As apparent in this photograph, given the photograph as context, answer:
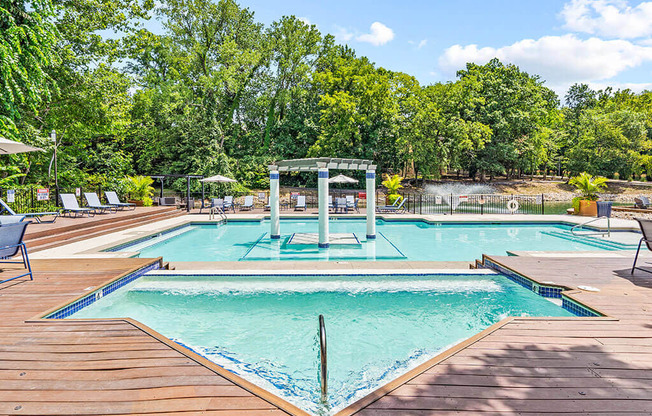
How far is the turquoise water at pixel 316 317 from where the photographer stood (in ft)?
11.3

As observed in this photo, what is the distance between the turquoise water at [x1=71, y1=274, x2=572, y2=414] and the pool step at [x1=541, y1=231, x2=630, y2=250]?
16.7 ft

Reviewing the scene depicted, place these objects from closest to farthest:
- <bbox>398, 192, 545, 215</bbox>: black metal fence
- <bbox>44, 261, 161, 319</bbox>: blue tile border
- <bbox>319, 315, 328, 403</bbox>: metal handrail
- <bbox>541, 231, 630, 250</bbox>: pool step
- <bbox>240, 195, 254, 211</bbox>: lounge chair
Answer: <bbox>319, 315, 328, 403</bbox>: metal handrail, <bbox>44, 261, 161, 319</bbox>: blue tile border, <bbox>541, 231, 630, 250</bbox>: pool step, <bbox>398, 192, 545, 215</bbox>: black metal fence, <bbox>240, 195, 254, 211</bbox>: lounge chair

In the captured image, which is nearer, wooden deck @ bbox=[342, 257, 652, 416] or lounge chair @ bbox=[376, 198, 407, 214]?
wooden deck @ bbox=[342, 257, 652, 416]

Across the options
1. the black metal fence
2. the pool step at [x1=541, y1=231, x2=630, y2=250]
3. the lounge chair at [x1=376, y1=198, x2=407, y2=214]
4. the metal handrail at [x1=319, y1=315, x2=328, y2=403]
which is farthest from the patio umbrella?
the pool step at [x1=541, y1=231, x2=630, y2=250]

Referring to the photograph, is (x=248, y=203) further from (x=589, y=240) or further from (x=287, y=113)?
(x=287, y=113)

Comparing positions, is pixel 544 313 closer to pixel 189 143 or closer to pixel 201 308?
pixel 201 308

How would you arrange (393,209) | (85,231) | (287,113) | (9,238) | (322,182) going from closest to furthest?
(9,238) → (322,182) → (85,231) → (393,209) → (287,113)

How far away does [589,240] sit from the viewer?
980 centimetres

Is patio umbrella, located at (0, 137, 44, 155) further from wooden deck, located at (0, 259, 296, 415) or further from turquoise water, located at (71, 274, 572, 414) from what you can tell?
→ wooden deck, located at (0, 259, 296, 415)

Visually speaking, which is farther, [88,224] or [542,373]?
[88,224]

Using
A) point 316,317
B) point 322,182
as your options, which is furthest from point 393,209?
point 316,317

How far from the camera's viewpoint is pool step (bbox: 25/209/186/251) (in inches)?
314

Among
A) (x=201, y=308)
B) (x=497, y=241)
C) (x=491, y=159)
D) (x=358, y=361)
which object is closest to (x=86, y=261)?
(x=201, y=308)

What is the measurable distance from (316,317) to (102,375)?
8.93ft
